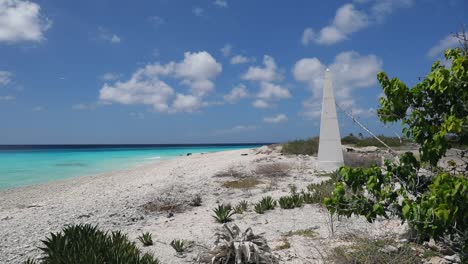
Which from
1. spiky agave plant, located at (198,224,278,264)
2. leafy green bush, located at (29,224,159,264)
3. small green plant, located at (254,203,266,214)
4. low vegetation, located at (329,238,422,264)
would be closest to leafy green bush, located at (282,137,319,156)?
small green plant, located at (254,203,266,214)

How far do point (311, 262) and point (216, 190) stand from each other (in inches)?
317

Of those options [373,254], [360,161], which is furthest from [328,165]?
[373,254]

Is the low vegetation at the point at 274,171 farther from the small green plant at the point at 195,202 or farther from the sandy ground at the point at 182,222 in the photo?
the small green plant at the point at 195,202

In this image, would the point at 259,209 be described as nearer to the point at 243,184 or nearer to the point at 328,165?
the point at 243,184

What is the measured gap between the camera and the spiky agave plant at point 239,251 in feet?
16.8

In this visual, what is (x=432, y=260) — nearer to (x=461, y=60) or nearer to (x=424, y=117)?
(x=424, y=117)

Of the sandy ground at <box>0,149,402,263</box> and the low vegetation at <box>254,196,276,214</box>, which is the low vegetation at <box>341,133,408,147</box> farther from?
the low vegetation at <box>254,196,276,214</box>

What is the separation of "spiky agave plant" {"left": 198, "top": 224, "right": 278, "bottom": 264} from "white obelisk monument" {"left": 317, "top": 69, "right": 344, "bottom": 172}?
9258mm

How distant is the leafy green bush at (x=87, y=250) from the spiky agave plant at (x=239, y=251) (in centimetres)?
89

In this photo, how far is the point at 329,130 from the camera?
1395 centimetres

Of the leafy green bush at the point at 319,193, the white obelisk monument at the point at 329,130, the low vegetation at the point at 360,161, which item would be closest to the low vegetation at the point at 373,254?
the leafy green bush at the point at 319,193

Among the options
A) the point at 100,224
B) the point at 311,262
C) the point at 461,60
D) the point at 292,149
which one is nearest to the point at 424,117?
the point at 461,60

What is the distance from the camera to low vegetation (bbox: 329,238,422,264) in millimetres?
4668

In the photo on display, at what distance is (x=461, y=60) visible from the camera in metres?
3.58
